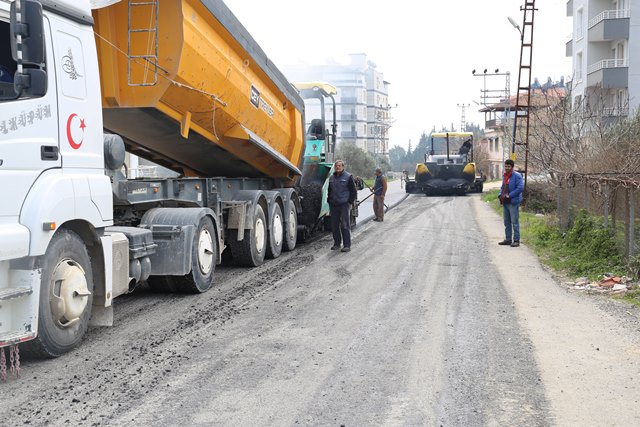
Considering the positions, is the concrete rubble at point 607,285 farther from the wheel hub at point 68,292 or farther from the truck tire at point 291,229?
A: the wheel hub at point 68,292

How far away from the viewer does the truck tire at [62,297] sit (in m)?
5.44

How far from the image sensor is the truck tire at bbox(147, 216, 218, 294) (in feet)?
27.6

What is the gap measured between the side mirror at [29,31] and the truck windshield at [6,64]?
299mm

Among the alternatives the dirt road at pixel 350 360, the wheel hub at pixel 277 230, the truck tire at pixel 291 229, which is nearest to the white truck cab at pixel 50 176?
the dirt road at pixel 350 360

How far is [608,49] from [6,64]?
1461 inches

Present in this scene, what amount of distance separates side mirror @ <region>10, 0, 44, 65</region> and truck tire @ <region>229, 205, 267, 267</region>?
5.85 m

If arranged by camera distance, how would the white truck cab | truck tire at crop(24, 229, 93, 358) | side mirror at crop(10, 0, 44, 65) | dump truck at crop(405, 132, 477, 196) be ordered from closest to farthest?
side mirror at crop(10, 0, 44, 65), the white truck cab, truck tire at crop(24, 229, 93, 358), dump truck at crop(405, 132, 477, 196)

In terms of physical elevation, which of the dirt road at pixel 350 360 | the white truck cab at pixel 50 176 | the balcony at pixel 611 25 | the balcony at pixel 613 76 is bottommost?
the dirt road at pixel 350 360

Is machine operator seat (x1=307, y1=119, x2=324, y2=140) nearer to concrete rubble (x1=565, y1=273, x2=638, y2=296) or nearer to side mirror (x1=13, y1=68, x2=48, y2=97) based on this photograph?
concrete rubble (x1=565, y1=273, x2=638, y2=296)

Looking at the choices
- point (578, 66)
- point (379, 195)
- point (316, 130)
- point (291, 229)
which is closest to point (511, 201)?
point (316, 130)

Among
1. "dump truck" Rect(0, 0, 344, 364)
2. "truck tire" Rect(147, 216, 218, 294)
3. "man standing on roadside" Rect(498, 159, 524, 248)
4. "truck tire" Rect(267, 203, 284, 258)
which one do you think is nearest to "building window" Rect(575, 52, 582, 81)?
"man standing on roadside" Rect(498, 159, 524, 248)

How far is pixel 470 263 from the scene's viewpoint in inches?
441

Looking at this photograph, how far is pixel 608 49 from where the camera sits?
37.4 m

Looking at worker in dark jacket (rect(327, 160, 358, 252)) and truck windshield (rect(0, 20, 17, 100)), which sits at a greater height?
truck windshield (rect(0, 20, 17, 100))
